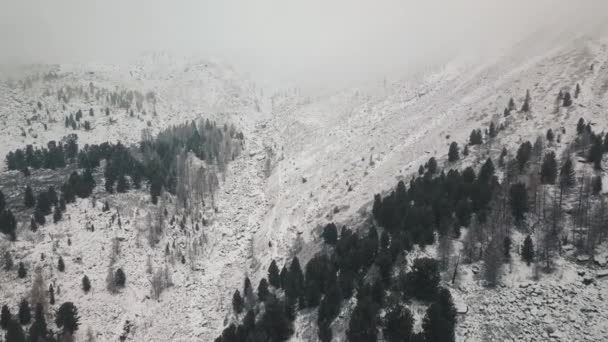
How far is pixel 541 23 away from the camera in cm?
14838

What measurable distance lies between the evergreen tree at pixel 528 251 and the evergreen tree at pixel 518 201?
7069 millimetres

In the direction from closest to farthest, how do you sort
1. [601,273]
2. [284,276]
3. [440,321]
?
[440,321] < [601,273] < [284,276]

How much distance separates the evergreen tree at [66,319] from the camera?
223 feet

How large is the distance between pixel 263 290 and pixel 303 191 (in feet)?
112

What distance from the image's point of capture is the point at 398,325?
48.7m

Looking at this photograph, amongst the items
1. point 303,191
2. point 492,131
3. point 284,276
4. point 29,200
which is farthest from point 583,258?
point 29,200

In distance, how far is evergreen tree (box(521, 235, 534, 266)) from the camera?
53719 mm

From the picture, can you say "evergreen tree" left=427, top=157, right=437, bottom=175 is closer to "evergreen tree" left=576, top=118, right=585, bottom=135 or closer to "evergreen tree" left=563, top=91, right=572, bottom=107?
"evergreen tree" left=576, top=118, right=585, bottom=135

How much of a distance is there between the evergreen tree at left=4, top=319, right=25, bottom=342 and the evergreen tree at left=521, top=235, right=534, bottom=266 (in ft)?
244

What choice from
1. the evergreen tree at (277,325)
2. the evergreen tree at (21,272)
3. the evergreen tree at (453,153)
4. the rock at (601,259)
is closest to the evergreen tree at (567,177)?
the rock at (601,259)

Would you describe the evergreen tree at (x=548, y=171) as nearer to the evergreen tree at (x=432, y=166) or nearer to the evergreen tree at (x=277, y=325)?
the evergreen tree at (x=432, y=166)

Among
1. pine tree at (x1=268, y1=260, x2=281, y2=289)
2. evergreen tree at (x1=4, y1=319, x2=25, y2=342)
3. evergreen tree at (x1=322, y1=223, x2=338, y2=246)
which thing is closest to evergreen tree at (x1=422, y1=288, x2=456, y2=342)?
evergreen tree at (x1=322, y1=223, x2=338, y2=246)

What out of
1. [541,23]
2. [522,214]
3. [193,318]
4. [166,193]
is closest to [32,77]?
[166,193]

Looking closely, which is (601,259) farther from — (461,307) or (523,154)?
(523,154)
